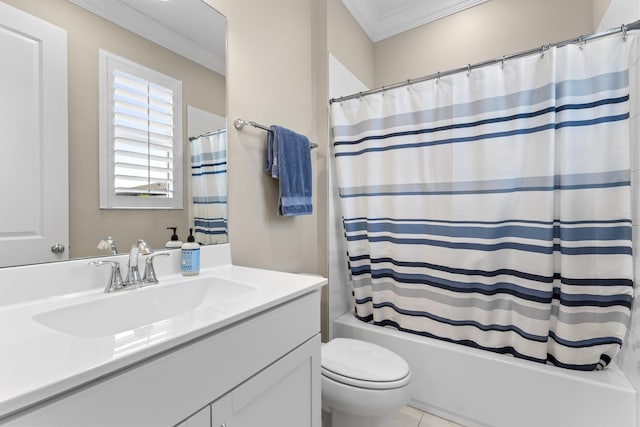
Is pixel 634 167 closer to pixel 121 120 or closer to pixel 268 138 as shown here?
pixel 268 138

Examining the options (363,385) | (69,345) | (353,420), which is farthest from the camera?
(353,420)

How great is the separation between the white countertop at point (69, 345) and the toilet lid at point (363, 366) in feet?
1.98

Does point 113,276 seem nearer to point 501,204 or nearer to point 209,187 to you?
point 209,187

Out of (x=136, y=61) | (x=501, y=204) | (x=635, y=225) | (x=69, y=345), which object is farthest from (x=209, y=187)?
(x=635, y=225)

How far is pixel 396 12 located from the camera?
7.87 feet

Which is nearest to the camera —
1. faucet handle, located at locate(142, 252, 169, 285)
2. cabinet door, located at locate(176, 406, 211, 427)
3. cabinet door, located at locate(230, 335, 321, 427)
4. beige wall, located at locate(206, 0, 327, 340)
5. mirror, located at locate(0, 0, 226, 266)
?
cabinet door, located at locate(176, 406, 211, 427)

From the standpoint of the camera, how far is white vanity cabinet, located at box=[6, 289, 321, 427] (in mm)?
468

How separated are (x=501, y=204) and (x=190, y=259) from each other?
1472mm

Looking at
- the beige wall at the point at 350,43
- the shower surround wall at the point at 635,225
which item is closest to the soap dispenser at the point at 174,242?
the beige wall at the point at 350,43

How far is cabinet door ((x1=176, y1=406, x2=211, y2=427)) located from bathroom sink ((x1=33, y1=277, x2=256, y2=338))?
0.84 feet

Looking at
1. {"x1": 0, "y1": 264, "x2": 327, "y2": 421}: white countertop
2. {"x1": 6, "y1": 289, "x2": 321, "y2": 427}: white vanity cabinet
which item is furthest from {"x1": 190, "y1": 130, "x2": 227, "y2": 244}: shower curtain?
{"x1": 6, "y1": 289, "x2": 321, "y2": 427}: white vanity cabinet

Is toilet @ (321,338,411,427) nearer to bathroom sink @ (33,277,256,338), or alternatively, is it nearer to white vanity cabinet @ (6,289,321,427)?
white vanity cabinet @ (6,289,321,427)

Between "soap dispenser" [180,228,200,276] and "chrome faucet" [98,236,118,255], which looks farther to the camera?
"soap dispenser" [180,228,200,276]

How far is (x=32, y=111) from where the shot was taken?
797mm
